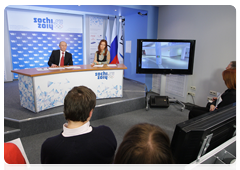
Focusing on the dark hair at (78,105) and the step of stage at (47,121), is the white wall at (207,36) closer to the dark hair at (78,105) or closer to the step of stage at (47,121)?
the step of stage at (47,121)

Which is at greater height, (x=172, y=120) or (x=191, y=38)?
(x=191, y=38)

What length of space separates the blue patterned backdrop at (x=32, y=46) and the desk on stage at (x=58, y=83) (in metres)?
2.56

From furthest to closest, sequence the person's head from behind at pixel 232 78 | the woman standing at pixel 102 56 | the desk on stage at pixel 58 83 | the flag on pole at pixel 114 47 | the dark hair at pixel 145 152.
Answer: the flag on pole at pixel 114 47, the woman standing at pixel 102 56, the desk on stage at pixel 58 83, the person's head from behind at pixel 232 78, the dark hair at pixel 145 152

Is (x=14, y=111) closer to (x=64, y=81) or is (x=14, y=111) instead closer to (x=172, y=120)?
(x=64, y=81)

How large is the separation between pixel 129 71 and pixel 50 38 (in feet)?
9.34

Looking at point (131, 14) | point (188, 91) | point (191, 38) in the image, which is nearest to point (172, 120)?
point (188, 91)

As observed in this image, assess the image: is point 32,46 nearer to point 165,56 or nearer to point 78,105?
point 165,56

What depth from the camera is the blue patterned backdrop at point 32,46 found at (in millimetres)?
5121

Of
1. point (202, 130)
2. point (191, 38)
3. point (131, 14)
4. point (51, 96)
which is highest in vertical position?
point (131, 14)

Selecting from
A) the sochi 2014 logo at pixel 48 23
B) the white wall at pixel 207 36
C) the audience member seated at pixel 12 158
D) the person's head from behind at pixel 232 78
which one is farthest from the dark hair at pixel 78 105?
the sochi 2014 logo at pixel 48 23

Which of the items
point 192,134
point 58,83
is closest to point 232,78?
point 192,134

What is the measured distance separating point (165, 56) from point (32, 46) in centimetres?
414

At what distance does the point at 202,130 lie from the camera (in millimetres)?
740

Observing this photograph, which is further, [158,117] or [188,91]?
[188,91]
